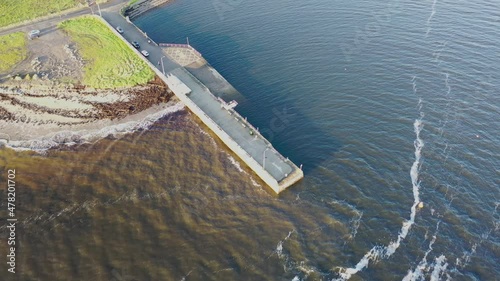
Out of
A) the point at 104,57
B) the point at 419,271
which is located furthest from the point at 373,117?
the point at 104,57

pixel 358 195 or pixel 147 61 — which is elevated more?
pixel 147 61

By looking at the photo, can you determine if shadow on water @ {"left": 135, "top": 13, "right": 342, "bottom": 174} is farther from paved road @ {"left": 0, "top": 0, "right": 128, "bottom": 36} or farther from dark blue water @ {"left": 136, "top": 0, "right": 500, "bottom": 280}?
paved road @ {"left": 0, "top": 0, "right": 128, "bottom": 36}

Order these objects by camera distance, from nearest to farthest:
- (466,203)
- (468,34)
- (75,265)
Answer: (75,265) < (466,203) < (468,34)

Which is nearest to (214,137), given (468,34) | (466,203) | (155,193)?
(155,193)

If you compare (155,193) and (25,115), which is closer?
(155,193)

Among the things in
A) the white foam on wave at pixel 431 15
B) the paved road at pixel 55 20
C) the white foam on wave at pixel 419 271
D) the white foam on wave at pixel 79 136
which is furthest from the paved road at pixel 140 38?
the white foam on wave at pixel 431 15

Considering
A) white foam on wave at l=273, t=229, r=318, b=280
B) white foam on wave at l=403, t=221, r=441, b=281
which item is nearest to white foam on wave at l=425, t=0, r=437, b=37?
white foam on wave at l=403, t=221, r=441, b=281

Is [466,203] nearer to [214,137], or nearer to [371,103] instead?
[371,103]
